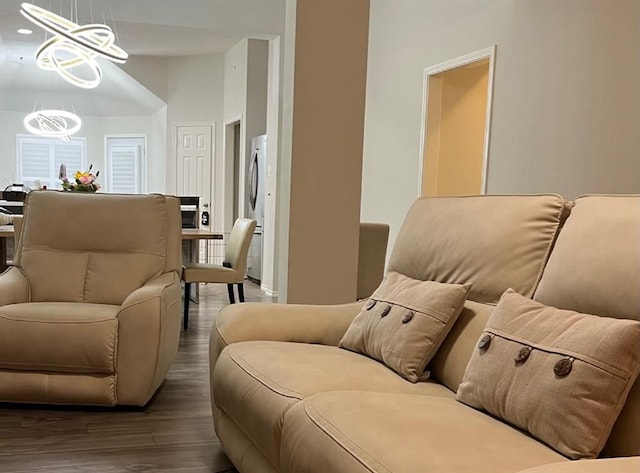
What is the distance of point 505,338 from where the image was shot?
1629mm

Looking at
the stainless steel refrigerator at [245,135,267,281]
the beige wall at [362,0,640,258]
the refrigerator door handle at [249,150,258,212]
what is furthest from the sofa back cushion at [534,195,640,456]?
the refrigerator door handle at [249,150,258,212]

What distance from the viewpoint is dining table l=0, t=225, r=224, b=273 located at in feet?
14.1

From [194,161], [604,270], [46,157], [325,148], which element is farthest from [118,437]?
[46,157]

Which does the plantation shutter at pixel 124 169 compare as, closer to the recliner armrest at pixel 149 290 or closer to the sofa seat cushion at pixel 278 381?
the recliner armrest at pixel 149 290

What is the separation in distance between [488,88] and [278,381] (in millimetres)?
3380

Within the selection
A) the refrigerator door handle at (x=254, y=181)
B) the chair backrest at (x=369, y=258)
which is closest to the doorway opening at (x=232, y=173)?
the refrigerator door handle at (x=254, y=181)

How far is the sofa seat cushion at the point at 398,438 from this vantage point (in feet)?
4.20

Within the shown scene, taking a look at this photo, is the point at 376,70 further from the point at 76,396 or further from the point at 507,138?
the point at 76,396

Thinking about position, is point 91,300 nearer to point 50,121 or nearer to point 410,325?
point 410,325

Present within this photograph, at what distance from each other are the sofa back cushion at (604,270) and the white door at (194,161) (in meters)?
7.80

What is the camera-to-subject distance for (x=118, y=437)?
2516mm

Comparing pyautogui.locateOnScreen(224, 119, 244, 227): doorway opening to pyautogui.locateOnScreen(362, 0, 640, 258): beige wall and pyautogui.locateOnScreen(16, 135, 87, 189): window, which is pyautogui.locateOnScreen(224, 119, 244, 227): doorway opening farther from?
pyautogui.locateOnScreen(16, 135, 87, 189): window

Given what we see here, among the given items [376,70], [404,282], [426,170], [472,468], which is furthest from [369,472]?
[376,70]

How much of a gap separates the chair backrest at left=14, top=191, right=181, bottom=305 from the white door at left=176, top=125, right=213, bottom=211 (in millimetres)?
5857
